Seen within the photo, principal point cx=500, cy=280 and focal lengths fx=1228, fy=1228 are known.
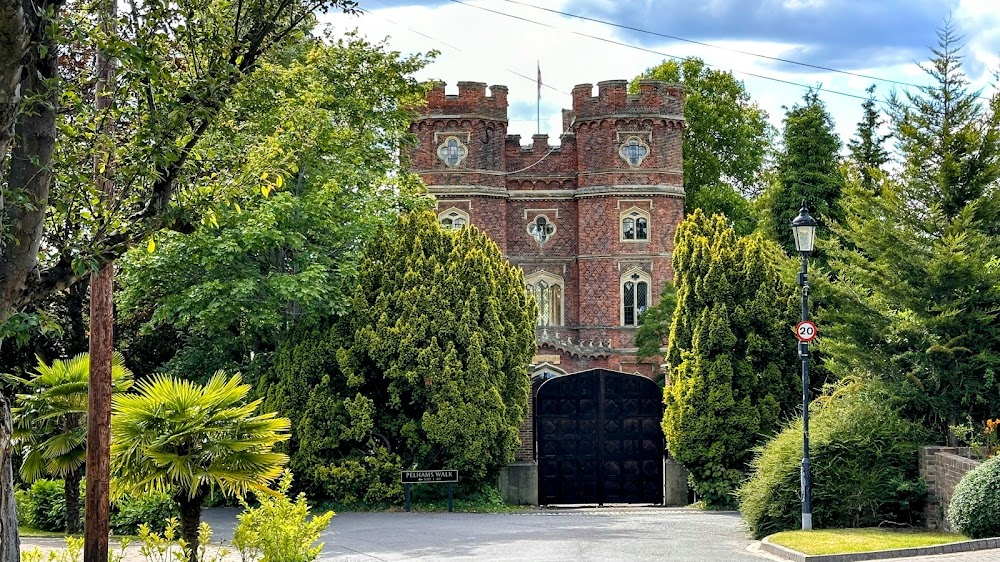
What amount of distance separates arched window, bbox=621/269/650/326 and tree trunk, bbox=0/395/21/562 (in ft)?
120

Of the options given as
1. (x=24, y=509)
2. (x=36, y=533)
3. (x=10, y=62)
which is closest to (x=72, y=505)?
(x=36, y=533)

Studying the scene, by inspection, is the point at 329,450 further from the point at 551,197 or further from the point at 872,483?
the point at 551,197

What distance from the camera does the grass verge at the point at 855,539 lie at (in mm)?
15906

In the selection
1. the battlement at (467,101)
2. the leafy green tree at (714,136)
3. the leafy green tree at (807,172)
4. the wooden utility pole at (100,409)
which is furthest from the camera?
the leafy green tree at (714,136)

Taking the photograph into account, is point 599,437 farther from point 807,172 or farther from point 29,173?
point 29,173

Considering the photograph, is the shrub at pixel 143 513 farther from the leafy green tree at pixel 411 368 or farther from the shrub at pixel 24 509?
the leafy green tree at pixel 411 368

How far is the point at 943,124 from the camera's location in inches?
798

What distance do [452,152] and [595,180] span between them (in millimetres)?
5354

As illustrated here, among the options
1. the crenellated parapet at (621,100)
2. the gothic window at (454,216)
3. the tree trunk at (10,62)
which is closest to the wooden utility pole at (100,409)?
the tree trunk at (10,62)

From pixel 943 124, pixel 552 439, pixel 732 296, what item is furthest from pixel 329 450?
pixel 943 124

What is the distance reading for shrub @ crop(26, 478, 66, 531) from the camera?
68.5 ft

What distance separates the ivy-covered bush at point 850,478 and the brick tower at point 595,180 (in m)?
24.6

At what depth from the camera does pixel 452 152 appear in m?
44.8

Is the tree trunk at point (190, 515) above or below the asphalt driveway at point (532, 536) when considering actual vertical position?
above
